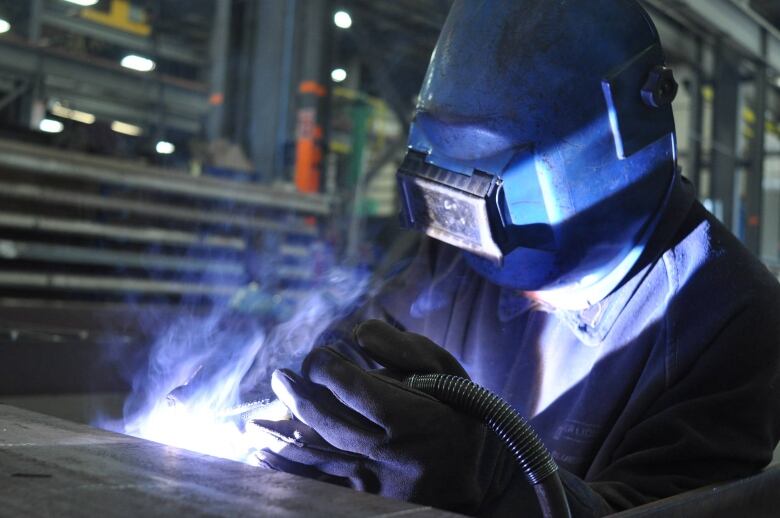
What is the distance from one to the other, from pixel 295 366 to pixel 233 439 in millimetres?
198

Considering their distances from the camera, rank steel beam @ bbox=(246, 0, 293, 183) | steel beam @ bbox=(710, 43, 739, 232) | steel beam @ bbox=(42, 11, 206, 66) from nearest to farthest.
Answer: steel beam @ bbox=(246, 0, 293, 183) → steel beam @ bbox=(42, 11, 206, 66) → steel beam @ bbox=(710, 43, 739, 232)

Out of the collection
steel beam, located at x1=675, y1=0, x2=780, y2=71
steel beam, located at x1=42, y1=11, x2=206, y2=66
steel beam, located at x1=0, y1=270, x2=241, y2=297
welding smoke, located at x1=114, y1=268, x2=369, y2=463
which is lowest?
steel beam, located at x1=0, y1=270, x2=241, y2=297

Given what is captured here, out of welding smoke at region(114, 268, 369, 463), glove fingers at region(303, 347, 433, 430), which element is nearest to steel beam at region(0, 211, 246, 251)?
welding smoke at region(114, 268, 369, 463)

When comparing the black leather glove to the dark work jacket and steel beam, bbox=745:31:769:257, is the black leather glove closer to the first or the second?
the dark work jacket

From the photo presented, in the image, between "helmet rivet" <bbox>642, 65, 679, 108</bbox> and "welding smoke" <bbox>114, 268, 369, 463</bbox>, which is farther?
"helmet rivet" <bbox>642, 65, 679, 108</bbox>

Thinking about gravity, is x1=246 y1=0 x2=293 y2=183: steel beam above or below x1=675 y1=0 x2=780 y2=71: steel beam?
below

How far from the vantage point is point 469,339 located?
1.47 m

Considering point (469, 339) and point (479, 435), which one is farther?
point (469, 339)

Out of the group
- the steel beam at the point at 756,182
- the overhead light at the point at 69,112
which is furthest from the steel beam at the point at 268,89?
the steel beam at the point at 756,182

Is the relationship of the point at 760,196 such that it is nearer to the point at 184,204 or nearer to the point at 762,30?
the point at 762,30

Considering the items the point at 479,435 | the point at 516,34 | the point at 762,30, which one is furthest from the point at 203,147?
the point at 479,435

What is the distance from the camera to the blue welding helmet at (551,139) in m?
1.18

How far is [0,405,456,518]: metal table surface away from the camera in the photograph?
577 mm

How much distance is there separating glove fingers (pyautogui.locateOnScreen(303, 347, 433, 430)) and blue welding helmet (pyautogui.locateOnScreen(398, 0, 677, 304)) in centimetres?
41
